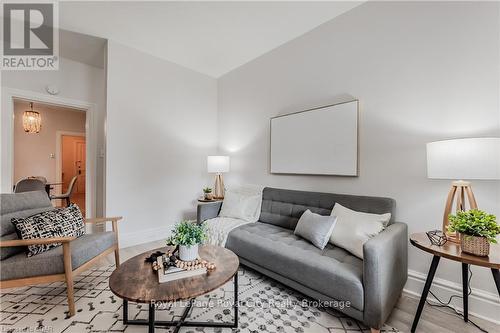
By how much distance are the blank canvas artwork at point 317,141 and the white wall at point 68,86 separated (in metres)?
2.62

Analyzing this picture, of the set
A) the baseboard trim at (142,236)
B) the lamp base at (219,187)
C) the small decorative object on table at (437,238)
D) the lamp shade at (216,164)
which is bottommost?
the baseboard trim at (142,236)

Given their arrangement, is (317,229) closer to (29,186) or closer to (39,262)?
(39,262)

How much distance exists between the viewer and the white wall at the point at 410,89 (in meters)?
1.62

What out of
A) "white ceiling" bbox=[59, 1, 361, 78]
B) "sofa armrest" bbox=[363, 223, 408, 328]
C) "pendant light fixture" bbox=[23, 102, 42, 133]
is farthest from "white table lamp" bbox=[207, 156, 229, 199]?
"pendant light fixture" bbox=[23, 102, 42, 133]

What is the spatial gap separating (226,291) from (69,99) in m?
3.67

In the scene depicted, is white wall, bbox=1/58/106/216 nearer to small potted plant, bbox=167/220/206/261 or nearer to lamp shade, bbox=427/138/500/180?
small potted plant, bbox=167/220/206/261

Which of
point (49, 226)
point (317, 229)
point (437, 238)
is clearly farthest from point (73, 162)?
point (437, 238)

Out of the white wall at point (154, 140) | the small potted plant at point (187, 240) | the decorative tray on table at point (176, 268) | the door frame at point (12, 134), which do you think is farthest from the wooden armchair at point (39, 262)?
the door frame at point (12, 134)

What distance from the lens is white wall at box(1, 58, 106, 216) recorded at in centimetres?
288

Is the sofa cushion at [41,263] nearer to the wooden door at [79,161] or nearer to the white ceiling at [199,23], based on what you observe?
the white ceiling at [199,23]

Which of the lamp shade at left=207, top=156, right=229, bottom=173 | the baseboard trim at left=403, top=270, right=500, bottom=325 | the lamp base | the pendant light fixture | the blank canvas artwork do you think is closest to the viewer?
the baseboard trim at left=403, top=270, right=500, bottom=325

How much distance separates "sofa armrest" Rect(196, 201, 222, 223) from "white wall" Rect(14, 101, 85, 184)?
5.17m

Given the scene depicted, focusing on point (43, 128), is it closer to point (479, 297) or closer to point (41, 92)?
point (41, 92)

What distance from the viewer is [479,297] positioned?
1.60 metres
